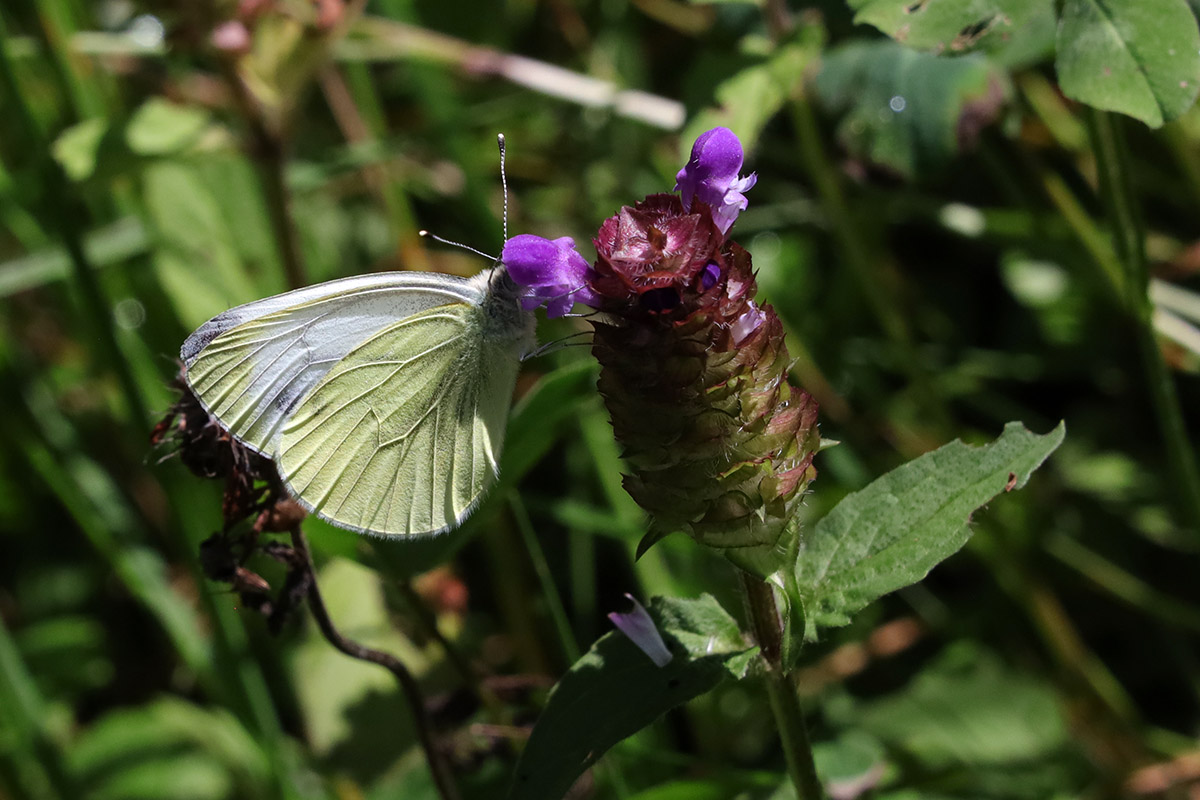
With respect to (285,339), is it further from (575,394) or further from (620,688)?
(620,688)

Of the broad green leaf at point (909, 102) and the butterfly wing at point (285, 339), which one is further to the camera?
the broad green leaf at point (909, 102)

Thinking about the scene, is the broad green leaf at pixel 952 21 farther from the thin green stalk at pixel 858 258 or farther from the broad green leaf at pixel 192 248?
the broad green leaf at pixel 192 248

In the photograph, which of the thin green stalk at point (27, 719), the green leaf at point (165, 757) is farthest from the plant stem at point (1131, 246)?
the thin green stalk at point (27, 719)

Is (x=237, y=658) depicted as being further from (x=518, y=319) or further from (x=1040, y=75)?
(x=1040, y=75)

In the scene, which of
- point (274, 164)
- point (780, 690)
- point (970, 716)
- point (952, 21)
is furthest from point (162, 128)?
point (970, 716)

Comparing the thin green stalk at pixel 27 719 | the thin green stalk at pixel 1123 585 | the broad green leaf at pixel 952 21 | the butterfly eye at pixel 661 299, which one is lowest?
the thin green stalk at pixel 1123 585

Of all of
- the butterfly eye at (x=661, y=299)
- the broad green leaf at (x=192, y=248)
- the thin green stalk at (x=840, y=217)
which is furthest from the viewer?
the broad green leaf at (x=192, y=248)

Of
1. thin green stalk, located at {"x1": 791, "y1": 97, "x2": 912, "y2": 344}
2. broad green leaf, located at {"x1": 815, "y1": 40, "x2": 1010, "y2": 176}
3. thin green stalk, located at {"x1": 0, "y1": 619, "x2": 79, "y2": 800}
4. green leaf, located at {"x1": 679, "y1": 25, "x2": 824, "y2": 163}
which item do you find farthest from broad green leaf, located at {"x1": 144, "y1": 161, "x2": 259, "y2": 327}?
broad green leaf, located at {"x1": 815, "y1": 40, "x2": 1010, "y2": 176}

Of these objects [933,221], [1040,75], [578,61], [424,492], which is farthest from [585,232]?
[424,492]
